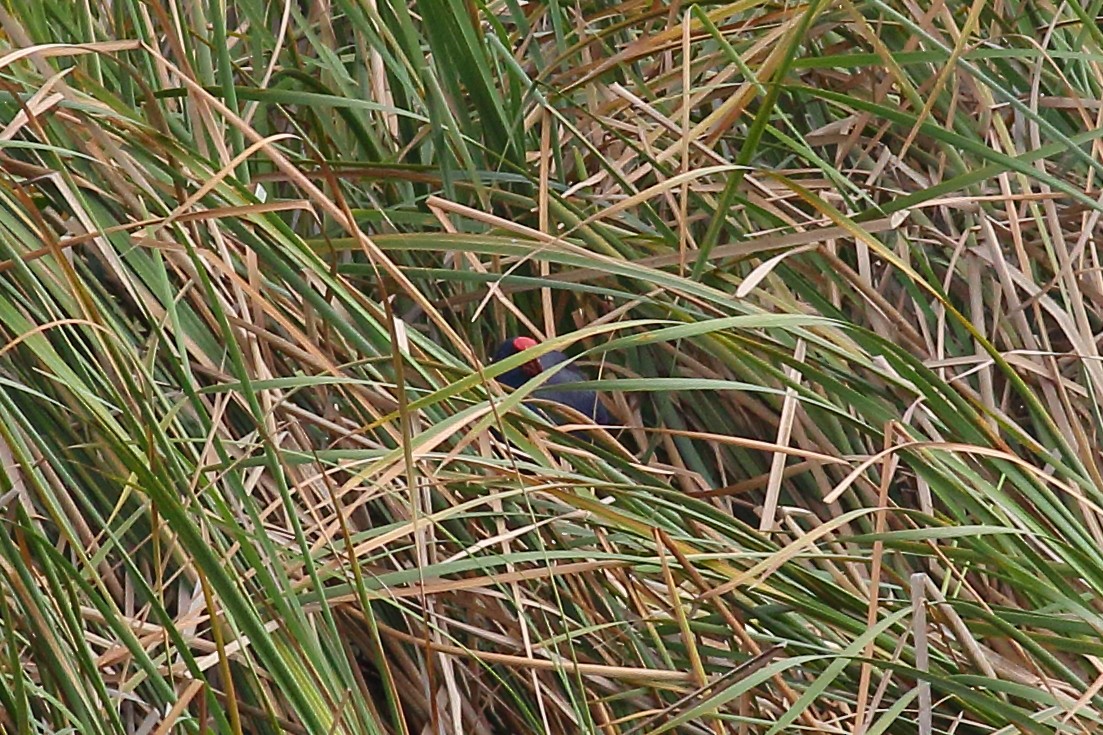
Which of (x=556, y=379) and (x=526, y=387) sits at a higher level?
(x=526, y=387)

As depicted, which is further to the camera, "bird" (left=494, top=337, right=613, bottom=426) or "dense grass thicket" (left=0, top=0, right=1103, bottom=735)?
"bird" (left=494, top=337, right=613, bottom=426)

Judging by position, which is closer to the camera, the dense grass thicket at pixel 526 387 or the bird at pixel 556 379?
the dense grass thicket at pixel 526 387

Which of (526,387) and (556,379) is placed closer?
A: (526,387)

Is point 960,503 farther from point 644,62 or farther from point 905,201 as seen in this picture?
point 644,62

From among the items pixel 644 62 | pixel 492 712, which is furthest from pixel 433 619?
pixel 644 62
